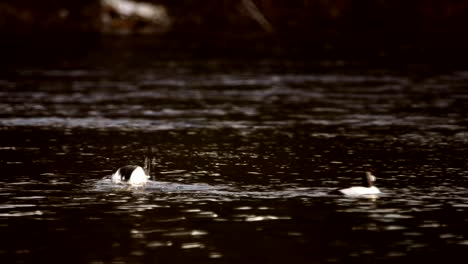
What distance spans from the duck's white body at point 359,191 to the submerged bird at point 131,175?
19.4ft

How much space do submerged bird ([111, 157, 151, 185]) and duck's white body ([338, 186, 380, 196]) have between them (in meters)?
5.91

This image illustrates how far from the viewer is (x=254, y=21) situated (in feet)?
391

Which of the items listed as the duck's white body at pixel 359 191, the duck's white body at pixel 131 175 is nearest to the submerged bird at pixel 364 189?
the duck's white body at pixel 359 191

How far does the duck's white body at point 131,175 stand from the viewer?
111ft

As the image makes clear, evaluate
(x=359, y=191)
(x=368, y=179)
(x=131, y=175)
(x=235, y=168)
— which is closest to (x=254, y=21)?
(x=235, y=168)

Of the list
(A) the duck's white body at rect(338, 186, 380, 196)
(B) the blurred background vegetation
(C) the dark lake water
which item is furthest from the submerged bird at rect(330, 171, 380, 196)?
(B) the blurred background vegetation

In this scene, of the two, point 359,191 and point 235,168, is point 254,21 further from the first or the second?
point 359,191

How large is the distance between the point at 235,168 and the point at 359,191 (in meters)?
6.42

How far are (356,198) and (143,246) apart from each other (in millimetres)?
8040

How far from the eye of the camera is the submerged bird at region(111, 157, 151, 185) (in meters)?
33.8

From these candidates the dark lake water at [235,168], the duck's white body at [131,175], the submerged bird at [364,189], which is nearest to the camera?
the dark lake water at [235,168]

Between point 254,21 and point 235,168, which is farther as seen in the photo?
point 254,21

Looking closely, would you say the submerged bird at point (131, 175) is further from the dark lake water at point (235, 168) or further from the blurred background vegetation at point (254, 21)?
the blurred background vegetation at point (254, 21)

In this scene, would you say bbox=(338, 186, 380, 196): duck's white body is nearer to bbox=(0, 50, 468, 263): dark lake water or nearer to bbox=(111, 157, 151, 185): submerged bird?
bbox=(0, 50, 468, 263): dark lake water
